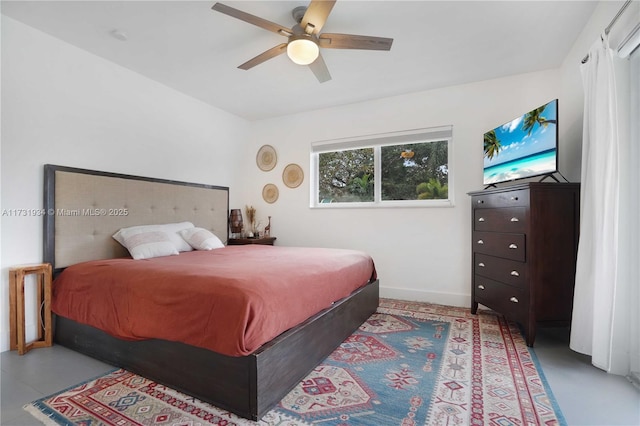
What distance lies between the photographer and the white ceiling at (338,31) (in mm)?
2098

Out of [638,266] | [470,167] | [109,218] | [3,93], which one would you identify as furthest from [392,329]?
[3,93]

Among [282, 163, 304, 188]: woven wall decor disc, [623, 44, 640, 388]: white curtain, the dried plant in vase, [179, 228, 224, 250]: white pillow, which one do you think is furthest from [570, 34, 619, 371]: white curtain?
the dried plant in vase

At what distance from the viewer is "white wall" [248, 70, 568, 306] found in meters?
3.17

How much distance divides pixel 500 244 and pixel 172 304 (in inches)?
98.1

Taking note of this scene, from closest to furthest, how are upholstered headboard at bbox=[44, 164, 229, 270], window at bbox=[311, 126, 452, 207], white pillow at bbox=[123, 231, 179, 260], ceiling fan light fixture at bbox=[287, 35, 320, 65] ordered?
1. ceiling fan light fixture at bbox=[287, 35, 320, 65]
2. upholstered headboard at bbox=[44, 164, 229, 270]
3. white pillow at bbox=[123, 231, 179, 260]
4. window at bbox=[311, 126, 452, 207]

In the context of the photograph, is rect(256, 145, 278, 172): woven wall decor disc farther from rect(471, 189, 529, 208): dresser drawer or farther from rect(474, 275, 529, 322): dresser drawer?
rect(474, 275, 529, 322): dresser drawer

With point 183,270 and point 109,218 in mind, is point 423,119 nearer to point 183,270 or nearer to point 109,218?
point 183,270

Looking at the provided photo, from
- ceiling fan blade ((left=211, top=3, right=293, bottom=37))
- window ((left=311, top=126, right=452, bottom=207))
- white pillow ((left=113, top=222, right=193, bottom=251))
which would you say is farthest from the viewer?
window ((left=311, top=126, right=452, bottom=207))

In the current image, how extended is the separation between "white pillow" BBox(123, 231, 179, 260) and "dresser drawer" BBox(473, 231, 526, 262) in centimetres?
284

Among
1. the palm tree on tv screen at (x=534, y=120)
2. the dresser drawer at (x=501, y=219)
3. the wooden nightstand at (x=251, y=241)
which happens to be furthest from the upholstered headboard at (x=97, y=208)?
the palm tree on tv screen at (x=534, y=120)

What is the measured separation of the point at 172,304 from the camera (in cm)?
159

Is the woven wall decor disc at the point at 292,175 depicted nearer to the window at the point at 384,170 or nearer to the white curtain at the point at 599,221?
the window at the point at 384,170

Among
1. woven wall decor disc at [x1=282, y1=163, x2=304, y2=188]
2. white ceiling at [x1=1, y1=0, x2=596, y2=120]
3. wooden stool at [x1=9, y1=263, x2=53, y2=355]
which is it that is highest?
white ceiling at [x1=1, y1=0, x2=596, y2=120]

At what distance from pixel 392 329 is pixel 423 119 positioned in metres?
2.35
